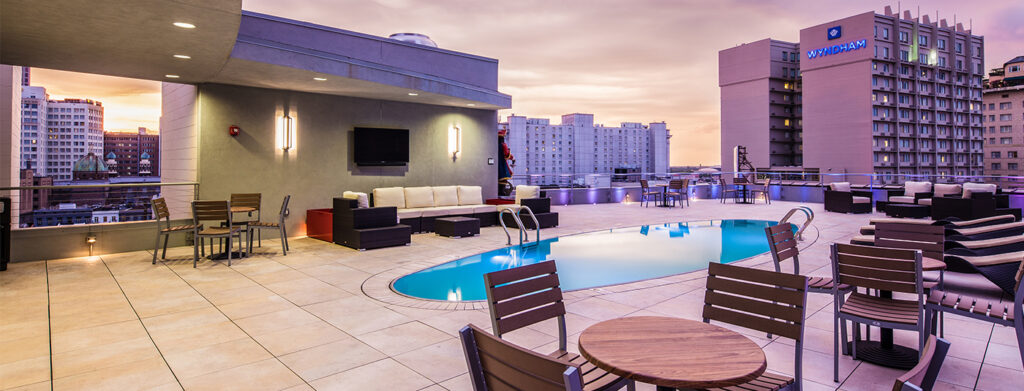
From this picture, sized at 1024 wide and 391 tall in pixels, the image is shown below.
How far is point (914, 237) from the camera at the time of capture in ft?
13.0

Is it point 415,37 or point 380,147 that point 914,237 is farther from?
point 415,37

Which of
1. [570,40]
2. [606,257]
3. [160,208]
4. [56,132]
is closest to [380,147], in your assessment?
[160,208]

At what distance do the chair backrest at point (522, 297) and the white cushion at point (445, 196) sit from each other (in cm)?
826

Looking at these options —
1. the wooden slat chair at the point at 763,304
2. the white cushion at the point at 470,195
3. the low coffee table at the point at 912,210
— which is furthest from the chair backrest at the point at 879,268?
the low coffee table at the point at 912,210

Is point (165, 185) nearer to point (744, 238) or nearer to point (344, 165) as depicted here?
point (344, 165)

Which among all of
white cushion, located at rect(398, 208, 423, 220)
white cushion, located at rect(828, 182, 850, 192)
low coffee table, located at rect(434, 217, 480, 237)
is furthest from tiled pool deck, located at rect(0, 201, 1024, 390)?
white cushion, located at rect(828, 182, 850, 192)

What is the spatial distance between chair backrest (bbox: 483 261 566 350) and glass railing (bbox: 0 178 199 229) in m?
7.03

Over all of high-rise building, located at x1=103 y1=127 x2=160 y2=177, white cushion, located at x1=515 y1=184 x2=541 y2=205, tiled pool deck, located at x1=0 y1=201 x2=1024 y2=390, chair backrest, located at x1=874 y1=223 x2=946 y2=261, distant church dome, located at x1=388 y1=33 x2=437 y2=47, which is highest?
distant church dome, located at x1=388 y1=33 x2=437 y2=47

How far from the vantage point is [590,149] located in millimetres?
73375

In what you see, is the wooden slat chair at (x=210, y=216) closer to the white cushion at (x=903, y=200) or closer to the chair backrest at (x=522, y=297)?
the chair backrest at (x=522, y=297)

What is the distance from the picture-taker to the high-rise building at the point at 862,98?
3256cm

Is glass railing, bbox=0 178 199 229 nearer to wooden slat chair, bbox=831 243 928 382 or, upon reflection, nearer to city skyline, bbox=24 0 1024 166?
city skyline, bbox=24 0 1024 166

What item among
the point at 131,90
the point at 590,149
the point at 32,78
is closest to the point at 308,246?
the point at 131,90

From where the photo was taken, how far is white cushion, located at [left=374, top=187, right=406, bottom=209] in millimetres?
9898
